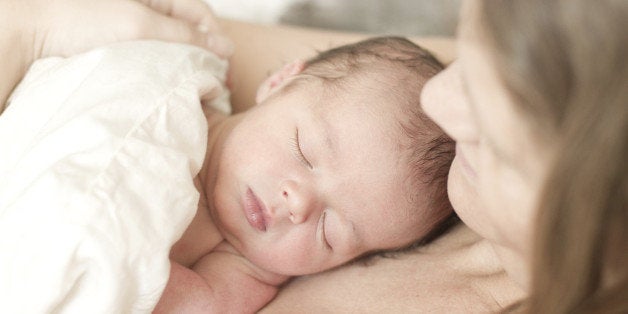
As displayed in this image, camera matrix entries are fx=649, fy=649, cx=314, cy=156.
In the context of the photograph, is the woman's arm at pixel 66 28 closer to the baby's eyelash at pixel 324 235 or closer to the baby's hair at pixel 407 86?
the baby's hair at pixel 407 86

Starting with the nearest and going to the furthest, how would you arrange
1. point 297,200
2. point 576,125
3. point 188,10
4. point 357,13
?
point 576,125 < point 297,200 < point 188,10 < point 357,13

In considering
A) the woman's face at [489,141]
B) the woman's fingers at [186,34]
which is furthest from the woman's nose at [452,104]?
the woman's fingers at [186,34]

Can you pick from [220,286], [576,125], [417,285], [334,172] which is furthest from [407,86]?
[576,125]

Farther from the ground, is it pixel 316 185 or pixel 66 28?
pixel 66 28

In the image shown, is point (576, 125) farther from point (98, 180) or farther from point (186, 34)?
point (186, 34)

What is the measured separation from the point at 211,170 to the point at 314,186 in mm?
211

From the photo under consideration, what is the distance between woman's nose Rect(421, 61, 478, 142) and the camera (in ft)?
2.32

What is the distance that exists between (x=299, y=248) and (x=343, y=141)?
0.65 feet

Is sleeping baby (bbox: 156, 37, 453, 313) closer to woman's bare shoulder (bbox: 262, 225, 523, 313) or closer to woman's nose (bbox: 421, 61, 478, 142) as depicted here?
woman's bare shoulder (bbox: 262, 225, 523, 313)

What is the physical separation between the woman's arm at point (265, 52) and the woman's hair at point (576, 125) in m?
1.00

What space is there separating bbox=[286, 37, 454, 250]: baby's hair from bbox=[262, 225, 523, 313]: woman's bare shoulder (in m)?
0.08

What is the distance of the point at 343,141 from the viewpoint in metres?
1.10

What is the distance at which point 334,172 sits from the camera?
1096 mm

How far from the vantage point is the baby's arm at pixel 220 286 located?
1.02 metres
